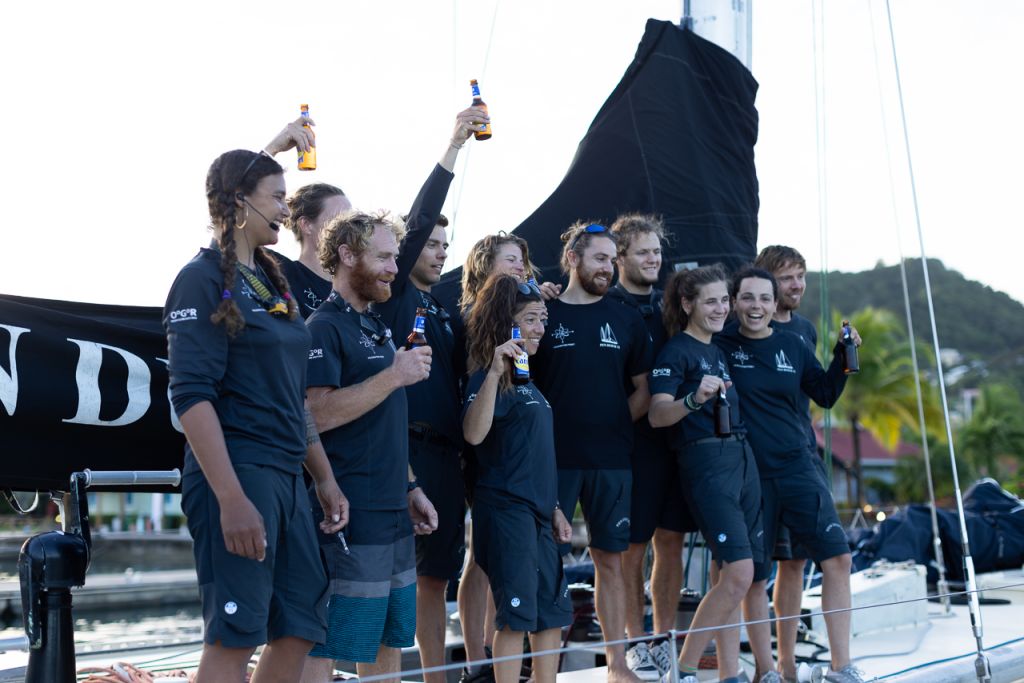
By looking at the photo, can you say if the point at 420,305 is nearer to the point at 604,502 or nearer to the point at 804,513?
the point at 604,502

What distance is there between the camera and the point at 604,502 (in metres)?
4.50

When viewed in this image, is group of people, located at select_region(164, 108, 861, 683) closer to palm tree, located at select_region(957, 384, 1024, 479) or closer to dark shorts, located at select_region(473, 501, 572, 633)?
dark shorts, located at select_region(473, 501, 572, 633)

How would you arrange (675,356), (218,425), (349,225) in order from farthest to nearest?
(675,356) < (349,225) < (218,425)

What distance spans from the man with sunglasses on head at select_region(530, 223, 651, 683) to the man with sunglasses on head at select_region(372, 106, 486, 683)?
1.67 feet

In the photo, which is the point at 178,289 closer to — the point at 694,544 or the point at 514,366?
the point at 514,366

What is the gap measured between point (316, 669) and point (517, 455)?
108cm

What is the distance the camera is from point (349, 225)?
3.47 meters

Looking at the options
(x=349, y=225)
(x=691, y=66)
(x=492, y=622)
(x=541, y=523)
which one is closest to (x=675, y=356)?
(x=541, y=523)

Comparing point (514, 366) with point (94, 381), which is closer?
point (94, 381)

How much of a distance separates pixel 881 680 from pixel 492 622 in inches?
61.3

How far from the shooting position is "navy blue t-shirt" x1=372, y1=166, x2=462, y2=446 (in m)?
4.07

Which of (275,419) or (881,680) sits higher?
(275,419)

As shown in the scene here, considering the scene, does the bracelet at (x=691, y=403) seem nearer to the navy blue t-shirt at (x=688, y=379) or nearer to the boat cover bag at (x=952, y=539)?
the navy blue t-shirt at (x=688, y=379)

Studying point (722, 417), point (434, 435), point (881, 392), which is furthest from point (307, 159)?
point (881, 392)
